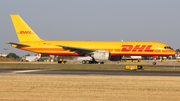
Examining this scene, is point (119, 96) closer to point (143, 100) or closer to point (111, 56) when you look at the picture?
point (143, 100)

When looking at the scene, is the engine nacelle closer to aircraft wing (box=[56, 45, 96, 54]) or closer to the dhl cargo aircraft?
the dhl cargo aircraft

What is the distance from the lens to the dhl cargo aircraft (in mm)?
45188

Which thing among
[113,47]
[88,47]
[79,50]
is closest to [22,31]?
[79,50]

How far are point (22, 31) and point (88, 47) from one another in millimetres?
13820

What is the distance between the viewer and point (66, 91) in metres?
12.3

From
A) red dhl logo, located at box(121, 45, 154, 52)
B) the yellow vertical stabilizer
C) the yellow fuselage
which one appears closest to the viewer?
red dhl logo, located at box(121, 45, 154, 52)

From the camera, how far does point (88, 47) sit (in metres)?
47.1

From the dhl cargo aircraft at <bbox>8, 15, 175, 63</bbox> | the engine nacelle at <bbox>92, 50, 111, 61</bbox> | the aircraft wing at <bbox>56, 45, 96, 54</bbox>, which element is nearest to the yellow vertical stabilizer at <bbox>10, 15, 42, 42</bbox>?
the dhl cargo aircraft at <bbox>8, 15, 175, 63</bbox>

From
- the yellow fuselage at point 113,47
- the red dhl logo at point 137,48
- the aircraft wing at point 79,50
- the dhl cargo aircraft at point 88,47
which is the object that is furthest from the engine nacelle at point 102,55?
the red dhl logo at point 137,48

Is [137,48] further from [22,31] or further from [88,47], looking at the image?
[22,31]

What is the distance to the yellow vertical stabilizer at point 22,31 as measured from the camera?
1949 inches

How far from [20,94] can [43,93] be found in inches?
41.2

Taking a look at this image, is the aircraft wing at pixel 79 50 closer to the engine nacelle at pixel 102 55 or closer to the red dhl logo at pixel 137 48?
the engine nacelle at pixel 102 55

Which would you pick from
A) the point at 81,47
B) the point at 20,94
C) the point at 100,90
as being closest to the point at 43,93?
the point at 20,94
